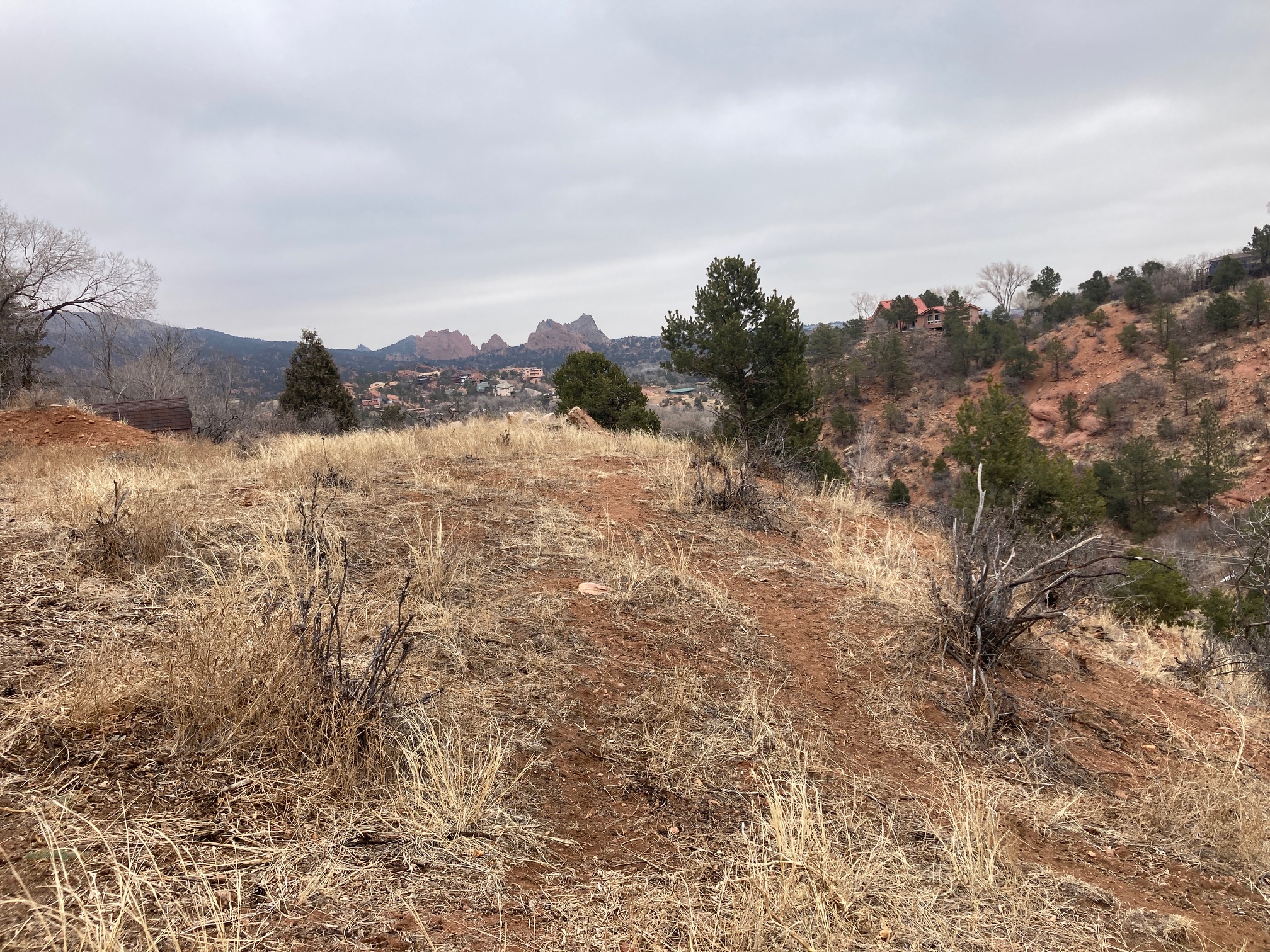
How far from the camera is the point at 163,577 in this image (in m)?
3.36

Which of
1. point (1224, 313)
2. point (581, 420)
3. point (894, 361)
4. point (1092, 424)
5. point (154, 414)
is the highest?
point (1224, 313)

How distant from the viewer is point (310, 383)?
69.0 ft

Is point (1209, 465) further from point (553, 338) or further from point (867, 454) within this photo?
point (553, 338)

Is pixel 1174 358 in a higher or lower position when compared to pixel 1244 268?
lower

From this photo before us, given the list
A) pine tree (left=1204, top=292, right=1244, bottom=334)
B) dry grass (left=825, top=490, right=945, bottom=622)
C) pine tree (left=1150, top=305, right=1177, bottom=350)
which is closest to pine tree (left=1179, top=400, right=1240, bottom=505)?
pine tree (left=1204, top=292, right=1244, bottom=334)

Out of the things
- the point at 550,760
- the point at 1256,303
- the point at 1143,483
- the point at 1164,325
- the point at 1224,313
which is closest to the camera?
the point at 550,760

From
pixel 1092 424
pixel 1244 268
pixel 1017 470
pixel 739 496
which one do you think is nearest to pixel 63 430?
pixel 739 496

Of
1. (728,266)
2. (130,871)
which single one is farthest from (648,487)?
(728,266)

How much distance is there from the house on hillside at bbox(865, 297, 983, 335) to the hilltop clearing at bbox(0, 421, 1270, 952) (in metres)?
58.9

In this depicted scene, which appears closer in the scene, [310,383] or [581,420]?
[581,420]

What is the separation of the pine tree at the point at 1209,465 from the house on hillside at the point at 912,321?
94.5 feet

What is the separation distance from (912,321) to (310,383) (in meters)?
55.6

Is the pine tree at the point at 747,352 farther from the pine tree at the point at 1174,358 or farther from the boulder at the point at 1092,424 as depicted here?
the pine tree at the point at 1174,358

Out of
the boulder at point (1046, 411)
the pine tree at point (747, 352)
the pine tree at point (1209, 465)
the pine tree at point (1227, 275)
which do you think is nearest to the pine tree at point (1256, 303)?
the pine tree at point (1227, 275)
